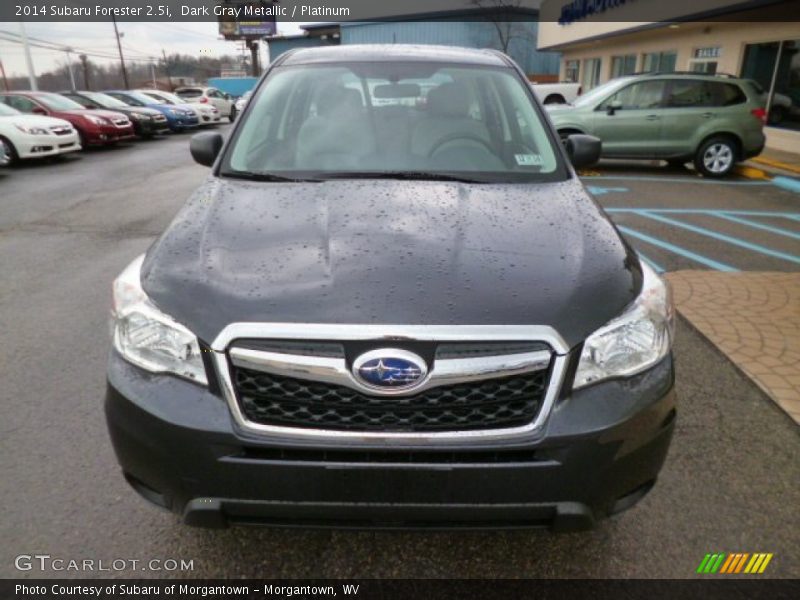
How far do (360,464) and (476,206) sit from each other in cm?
118

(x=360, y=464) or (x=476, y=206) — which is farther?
(x=476, y=206)

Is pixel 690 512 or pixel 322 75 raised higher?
pixel 322 75

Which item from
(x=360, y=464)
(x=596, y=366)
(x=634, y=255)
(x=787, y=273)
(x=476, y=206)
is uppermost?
(x=476, y=206)

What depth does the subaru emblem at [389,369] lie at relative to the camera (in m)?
1.71

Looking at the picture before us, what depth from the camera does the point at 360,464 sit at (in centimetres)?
174

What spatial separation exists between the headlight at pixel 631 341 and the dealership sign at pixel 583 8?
820 inches

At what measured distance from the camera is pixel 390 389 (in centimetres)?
173

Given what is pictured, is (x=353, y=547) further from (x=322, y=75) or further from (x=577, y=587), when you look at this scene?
(x=322, y=75)

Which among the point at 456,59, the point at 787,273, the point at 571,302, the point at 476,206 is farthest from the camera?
the point at 787,273

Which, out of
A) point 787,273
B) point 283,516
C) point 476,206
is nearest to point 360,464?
point 283,516

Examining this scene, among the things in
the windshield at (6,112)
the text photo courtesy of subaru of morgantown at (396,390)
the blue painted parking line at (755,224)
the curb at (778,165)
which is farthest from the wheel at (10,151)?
the curb at (778,165)

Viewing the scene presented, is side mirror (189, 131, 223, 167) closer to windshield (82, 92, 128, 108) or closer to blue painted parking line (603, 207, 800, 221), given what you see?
blue painted parking line (603, 207, 800, 221)

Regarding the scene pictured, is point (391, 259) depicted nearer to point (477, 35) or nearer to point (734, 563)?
point (734, 563)

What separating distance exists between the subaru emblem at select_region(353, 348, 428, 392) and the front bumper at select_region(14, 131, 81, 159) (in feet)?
44.7
